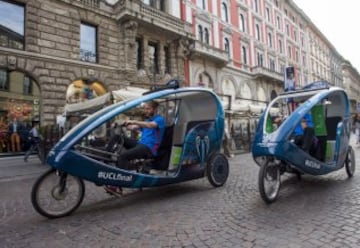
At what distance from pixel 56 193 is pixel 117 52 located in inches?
543

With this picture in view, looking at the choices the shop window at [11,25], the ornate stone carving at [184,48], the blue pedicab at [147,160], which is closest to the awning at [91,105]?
the blue pedicab at [147,160]

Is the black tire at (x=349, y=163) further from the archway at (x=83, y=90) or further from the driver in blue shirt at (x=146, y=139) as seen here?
the archway at (x=83, y=90)

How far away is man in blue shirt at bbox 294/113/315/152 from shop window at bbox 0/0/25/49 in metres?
12.7

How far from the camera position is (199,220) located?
346cm

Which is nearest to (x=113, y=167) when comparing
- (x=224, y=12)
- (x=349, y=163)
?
(x=349, y=163)

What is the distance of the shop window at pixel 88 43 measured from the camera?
1520 centimetres

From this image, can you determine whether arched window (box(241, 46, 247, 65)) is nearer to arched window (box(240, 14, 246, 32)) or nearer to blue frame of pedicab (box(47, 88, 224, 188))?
arched window (box(240, 14, 246, 32))

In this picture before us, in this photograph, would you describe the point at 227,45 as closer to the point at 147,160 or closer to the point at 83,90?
the point at 83,90

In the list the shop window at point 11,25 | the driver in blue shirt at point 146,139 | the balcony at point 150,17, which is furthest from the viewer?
the balcony at point 150,17

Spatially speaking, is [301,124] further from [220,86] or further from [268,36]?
[268,36]

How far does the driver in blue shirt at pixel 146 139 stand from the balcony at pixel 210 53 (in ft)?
56.1

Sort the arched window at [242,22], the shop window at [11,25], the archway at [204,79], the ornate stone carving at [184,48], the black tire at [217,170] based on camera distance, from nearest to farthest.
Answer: the black tire at [217,170], the shop window at [11,25], the ornate stone carving at [184,48], the archway at [204,79], the arched window at [242,22]

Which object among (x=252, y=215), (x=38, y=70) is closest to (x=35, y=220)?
(x=252, y=215)

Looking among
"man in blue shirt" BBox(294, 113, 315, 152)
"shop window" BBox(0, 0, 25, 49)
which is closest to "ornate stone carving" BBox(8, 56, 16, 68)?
"shop window" BBox(0, 0, 25, 49)
